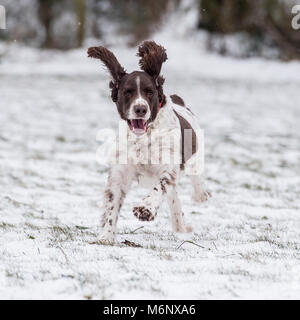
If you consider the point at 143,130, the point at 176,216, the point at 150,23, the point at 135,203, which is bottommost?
the point at 150,23

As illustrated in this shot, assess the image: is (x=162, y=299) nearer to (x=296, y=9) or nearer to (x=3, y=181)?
(x=3, y=181)

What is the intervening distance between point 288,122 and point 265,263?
9456mm

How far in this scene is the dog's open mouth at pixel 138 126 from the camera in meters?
4.12

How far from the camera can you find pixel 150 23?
28047mm

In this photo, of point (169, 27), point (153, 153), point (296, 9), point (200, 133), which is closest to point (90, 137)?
point (200, 133)

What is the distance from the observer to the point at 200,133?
18.1ft

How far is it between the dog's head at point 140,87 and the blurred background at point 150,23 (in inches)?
717

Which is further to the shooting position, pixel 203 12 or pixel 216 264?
pixel 203 12

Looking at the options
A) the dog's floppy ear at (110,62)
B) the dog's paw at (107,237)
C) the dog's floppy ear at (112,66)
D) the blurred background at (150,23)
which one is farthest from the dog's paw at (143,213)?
the blurred background at (150,23)

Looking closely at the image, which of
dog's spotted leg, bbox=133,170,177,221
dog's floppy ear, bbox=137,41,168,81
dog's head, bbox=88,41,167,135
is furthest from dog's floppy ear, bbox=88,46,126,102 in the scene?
dog's spotted leg, bbox=133,170,177,221

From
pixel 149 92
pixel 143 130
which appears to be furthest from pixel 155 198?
pixel 149 92

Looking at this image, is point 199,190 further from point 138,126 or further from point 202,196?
point 138,126

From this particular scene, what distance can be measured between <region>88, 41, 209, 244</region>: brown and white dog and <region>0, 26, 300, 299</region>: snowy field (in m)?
0.33

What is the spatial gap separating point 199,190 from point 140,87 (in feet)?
5.36
